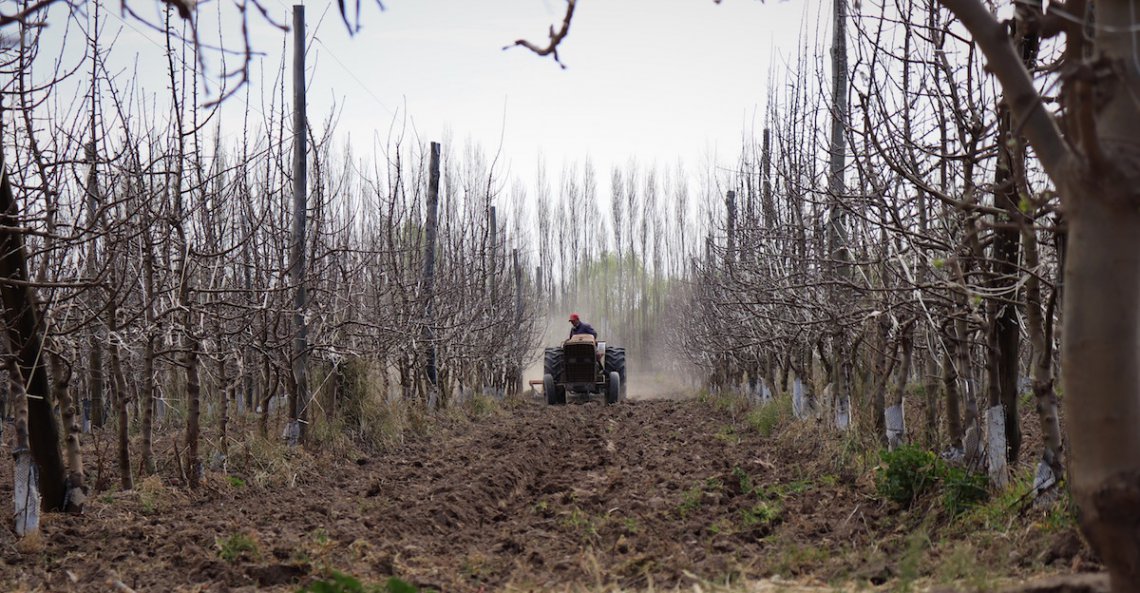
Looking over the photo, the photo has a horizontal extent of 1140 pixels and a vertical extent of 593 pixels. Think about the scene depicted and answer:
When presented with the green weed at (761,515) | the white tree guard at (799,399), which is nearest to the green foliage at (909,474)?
the green weed at (761,515)

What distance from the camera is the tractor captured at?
63.7 ft

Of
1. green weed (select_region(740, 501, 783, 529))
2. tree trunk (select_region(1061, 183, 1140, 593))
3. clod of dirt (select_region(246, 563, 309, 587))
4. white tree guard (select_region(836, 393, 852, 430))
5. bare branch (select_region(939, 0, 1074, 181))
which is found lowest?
clod of dirt (select_region(246, 563, 309, 587))

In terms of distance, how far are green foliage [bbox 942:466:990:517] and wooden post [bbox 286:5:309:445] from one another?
263 inches

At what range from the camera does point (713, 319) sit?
17.5 m

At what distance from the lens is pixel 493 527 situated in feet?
21.3

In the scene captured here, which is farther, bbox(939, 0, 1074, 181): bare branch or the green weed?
the green weed

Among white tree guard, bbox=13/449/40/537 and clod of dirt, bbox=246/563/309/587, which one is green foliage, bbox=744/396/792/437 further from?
white tree guard, bbox=13/449/40/537

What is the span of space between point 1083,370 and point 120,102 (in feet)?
22.6

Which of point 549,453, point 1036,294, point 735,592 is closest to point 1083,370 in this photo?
point 735,592

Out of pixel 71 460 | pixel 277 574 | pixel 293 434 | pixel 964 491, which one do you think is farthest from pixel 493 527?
pixel 293 434

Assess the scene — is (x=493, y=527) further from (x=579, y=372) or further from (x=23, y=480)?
(x=579, y=372)

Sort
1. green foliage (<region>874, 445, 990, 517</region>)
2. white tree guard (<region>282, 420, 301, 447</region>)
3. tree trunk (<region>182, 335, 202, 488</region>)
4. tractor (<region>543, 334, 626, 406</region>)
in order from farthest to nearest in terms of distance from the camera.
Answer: tractor (<region>543, 334, 626, 406</region>)
white tree guard (<region>282, 420, 301, 447</region>)
tree trunk (<region>182, 335, 202, 488</region>)
green foliage (<region>874, 445, 990, 517</region>)

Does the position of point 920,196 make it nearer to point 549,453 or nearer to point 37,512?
point 37,512

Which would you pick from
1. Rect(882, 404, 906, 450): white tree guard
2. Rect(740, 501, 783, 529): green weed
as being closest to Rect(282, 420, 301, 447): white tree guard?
Rect(740, 501, 783, 529): green weed
